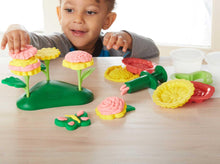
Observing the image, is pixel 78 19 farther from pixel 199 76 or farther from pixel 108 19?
pixel 199 76

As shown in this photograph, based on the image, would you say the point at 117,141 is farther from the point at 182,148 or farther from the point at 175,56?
the point at 175,56

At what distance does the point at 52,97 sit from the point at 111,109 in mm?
141

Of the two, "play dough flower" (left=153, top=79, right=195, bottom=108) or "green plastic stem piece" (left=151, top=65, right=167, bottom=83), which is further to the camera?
"green plastic stem piece" (left=151, top=65, right=167, bottom=83)

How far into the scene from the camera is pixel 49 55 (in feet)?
2.20

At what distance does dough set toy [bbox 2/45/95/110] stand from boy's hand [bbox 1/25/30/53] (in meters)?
0.03

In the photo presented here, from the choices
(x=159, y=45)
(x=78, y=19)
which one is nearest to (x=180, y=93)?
(x=78, y=19)

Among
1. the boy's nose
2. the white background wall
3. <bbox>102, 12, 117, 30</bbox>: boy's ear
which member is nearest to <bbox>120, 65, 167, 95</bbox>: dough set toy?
the boy's nose

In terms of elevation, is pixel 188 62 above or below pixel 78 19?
below

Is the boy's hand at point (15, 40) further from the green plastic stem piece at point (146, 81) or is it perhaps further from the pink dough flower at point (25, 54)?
the green plastic stem piece at point (146, 81)

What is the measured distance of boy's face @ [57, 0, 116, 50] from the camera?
1159 mm

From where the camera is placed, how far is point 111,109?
0.59 meters

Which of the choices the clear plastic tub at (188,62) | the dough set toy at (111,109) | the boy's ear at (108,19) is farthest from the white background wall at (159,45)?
the dough set toy at (111,109)

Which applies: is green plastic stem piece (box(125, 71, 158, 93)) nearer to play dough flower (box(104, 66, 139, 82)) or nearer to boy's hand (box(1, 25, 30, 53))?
play dough flower (box(104, 66, 139, 82))

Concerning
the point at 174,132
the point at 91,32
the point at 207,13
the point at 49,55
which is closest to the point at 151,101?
the point at 174,132
